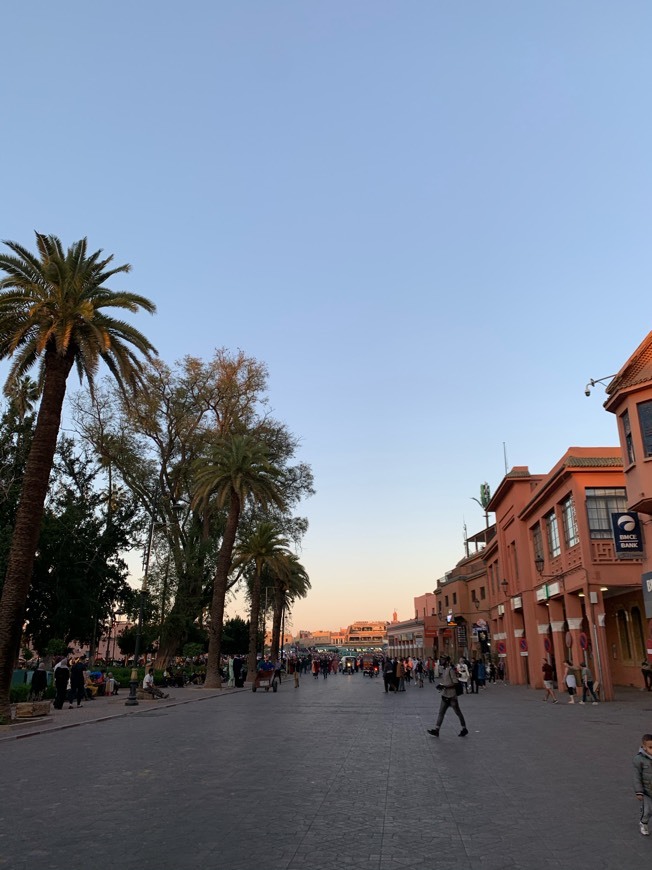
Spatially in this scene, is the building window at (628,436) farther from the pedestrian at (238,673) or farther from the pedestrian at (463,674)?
the pedestrian at (238,673)

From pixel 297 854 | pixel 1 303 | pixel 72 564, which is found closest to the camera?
pixel 297 854

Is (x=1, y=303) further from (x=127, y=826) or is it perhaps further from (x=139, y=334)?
(x=127, y=826)

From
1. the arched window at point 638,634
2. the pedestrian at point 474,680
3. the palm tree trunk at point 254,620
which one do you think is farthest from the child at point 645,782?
the palm tree trunk at point 254,620

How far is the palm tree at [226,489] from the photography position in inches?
1483

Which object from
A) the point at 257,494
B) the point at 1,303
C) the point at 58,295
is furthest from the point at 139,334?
the point at 257,494

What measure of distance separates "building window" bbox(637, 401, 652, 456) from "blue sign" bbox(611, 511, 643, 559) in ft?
11.2

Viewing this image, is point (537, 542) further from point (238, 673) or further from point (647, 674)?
point (238, 673)

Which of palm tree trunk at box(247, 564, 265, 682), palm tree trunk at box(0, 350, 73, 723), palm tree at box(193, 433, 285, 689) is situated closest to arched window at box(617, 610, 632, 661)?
palm tree at box(193, 433, 285, 689)

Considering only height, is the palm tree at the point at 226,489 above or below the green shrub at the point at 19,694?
above

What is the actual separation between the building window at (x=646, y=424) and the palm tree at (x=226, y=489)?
70.0 feet

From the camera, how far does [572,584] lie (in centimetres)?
2922

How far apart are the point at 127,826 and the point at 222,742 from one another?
24.9 feet

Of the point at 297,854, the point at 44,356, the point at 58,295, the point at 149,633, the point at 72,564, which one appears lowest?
the point at 297,854

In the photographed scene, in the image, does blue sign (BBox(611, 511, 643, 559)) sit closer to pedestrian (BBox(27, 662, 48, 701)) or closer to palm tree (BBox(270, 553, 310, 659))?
pedestrian (BBox(27, 662, 48, 701))
